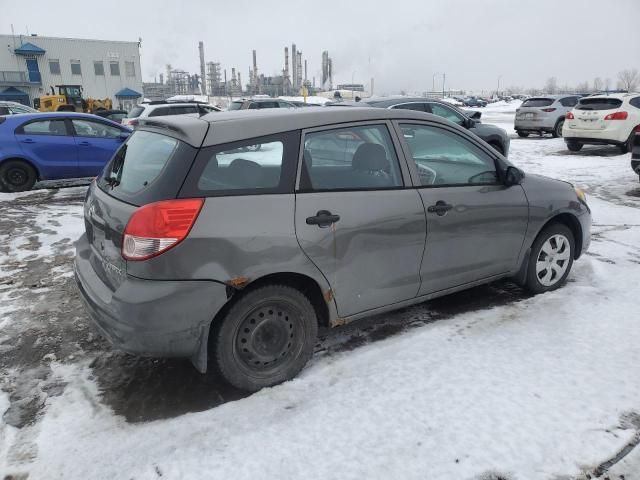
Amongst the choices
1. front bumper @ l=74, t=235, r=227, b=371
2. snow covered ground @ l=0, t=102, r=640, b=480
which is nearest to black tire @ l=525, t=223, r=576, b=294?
snow covered ground @ l=0, t=102, r=640, b=480

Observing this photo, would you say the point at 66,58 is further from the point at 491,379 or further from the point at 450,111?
the point at 491,379

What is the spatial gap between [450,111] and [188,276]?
9.77 meters

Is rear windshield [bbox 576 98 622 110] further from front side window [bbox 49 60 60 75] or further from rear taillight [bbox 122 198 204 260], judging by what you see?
front side window [bbox 49 60 60 75]

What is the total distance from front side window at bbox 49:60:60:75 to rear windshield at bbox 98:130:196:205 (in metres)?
58.3

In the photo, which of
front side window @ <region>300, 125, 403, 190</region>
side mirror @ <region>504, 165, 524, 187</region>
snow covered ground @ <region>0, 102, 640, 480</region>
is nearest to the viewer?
snow covered ground @ <region>0, 102, 640, 480</region>

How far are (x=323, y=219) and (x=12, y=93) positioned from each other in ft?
182

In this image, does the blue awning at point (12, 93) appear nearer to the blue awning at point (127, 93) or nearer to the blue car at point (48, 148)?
the blue awning at point (127, 93)

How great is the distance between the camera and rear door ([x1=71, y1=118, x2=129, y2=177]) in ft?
29.7

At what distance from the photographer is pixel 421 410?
108 inches

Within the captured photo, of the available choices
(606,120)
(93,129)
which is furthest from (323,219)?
(606,120)

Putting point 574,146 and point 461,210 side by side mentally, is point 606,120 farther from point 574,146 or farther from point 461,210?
point 461,210

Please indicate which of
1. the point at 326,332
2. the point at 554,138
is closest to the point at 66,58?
the point at 554,138

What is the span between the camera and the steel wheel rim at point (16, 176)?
8680mm

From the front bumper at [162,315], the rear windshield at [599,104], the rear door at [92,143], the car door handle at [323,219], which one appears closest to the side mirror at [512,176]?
the car door handle at [323,219]
